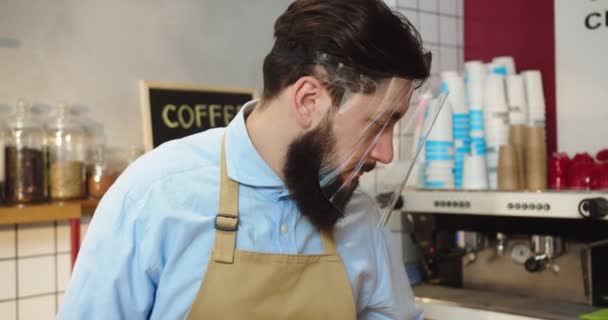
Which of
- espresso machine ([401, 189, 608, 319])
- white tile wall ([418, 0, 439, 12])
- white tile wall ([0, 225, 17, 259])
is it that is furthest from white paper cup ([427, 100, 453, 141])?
white tile wall ([0, 225, 17, 259])

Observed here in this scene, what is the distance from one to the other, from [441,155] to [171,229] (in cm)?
146

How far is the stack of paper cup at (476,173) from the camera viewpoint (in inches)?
92.6

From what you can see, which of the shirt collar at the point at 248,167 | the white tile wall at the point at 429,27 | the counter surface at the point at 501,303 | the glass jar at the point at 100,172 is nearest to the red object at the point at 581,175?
the counter surface at the point at 501,303

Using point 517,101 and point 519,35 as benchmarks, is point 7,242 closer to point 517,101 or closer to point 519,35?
point 517,101

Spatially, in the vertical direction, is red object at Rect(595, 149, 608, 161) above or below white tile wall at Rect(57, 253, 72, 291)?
above

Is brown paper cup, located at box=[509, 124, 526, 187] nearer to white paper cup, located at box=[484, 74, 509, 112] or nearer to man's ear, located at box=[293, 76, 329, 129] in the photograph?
white paper cup, located at box=[484, 74, 509, 112]

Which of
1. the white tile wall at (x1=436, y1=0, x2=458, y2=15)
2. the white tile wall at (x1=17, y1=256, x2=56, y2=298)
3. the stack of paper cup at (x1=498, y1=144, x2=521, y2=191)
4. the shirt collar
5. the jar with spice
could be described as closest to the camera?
the shirt collar

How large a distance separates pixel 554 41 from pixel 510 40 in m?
0.21

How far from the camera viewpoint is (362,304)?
1.45 meters

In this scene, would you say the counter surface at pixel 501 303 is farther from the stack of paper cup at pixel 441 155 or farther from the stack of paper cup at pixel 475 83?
Result: the stack of paper cup at pixel 475 83

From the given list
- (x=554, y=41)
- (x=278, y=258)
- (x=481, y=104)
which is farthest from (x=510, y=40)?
(x=278, y=258)

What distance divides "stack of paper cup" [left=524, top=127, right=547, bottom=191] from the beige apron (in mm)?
1185

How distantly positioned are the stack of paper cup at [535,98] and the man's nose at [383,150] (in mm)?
1398

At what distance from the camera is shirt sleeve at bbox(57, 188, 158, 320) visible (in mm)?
1151
